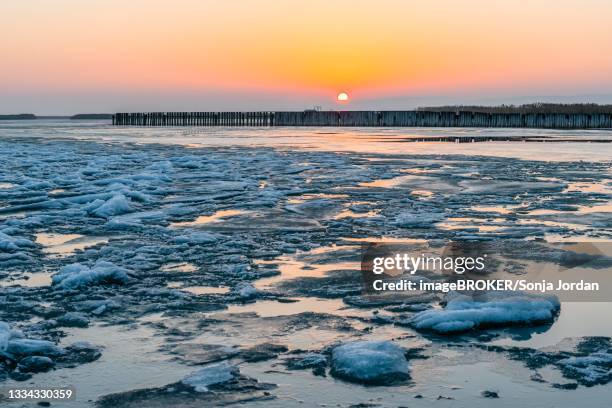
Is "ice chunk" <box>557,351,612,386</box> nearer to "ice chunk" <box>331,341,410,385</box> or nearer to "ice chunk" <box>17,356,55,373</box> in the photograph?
"ice chunk" <box>331,341,410,385</box>

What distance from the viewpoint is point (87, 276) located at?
5.84 meters

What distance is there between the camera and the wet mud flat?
3744 millimetres

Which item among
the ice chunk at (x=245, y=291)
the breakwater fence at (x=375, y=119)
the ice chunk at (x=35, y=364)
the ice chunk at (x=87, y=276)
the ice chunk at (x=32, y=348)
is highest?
the breakwater fence at (x=375, y=119)

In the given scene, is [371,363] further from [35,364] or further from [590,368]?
Answer: [35,364]

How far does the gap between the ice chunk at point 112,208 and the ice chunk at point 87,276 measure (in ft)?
12.5

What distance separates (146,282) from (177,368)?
2080mm

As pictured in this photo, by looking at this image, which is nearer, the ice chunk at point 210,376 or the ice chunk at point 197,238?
the ice chunk at point 210,376

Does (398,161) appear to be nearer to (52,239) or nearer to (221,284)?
(52,239)

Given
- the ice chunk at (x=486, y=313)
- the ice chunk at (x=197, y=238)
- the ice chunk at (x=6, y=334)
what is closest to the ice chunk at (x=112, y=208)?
the ice chunk at (x=197, y=238)

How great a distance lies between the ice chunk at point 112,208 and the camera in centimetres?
988

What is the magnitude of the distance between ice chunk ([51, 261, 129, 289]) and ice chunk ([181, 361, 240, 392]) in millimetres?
2183

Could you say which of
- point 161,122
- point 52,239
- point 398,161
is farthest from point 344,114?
Answer: point 52,239

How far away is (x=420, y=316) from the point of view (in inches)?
192

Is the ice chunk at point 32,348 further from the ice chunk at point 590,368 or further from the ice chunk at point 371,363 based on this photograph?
the ice chunk at point 590,368
